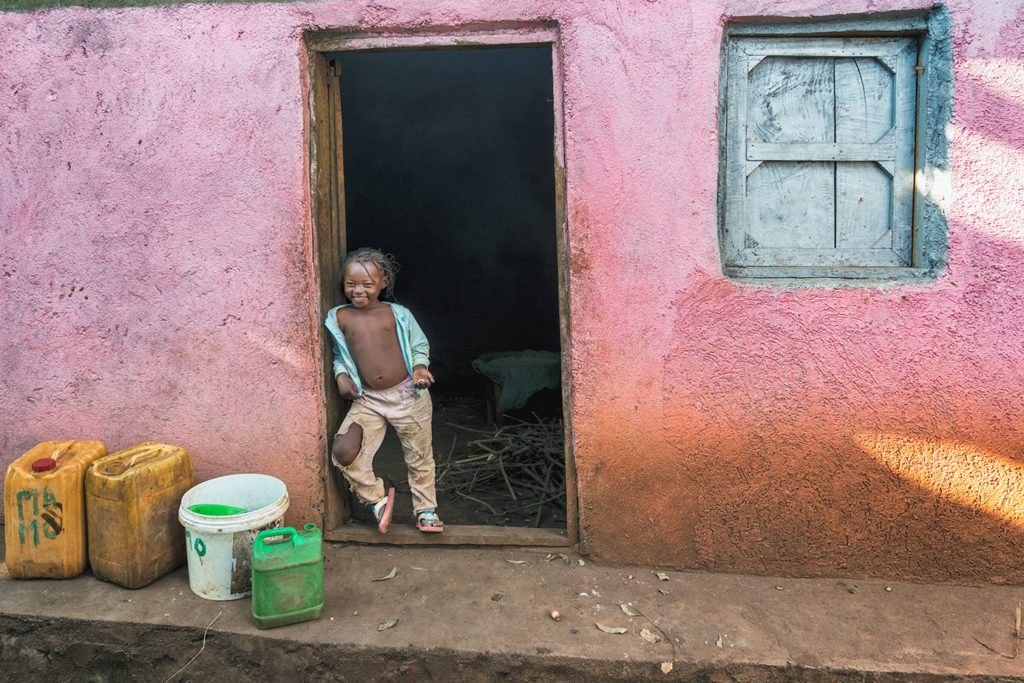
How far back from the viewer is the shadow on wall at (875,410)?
9.99 ft

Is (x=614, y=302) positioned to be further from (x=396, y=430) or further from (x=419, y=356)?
(x=396, y=430)

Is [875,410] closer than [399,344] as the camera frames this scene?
Yes

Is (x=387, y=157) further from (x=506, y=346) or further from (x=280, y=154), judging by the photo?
(x=280, y=154)

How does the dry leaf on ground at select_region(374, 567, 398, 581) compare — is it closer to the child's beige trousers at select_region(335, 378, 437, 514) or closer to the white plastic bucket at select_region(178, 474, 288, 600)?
the child's beige trousers at select_region(335, 378, 437, 514)

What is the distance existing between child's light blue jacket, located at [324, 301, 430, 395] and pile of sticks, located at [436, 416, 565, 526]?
1.18 metres

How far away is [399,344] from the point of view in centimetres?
366

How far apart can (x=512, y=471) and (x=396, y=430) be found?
153 centimetres

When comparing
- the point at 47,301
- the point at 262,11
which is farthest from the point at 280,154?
the point at 47,301

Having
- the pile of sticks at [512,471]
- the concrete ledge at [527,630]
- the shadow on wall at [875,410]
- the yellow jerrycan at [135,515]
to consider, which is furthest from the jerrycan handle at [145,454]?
the shadow on wall at [875,410]

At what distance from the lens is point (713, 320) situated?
3.16 m

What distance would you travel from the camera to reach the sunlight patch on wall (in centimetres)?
312

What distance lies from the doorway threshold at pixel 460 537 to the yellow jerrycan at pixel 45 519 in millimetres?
1155

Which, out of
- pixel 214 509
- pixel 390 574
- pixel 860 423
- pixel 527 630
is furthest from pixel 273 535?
pixel 860 423

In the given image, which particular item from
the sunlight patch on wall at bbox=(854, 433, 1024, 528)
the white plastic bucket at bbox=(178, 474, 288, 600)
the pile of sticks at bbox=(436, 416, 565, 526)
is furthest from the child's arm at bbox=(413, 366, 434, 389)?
the sunlight patch on wall at bbox=(854, 433, 1024, 528)
